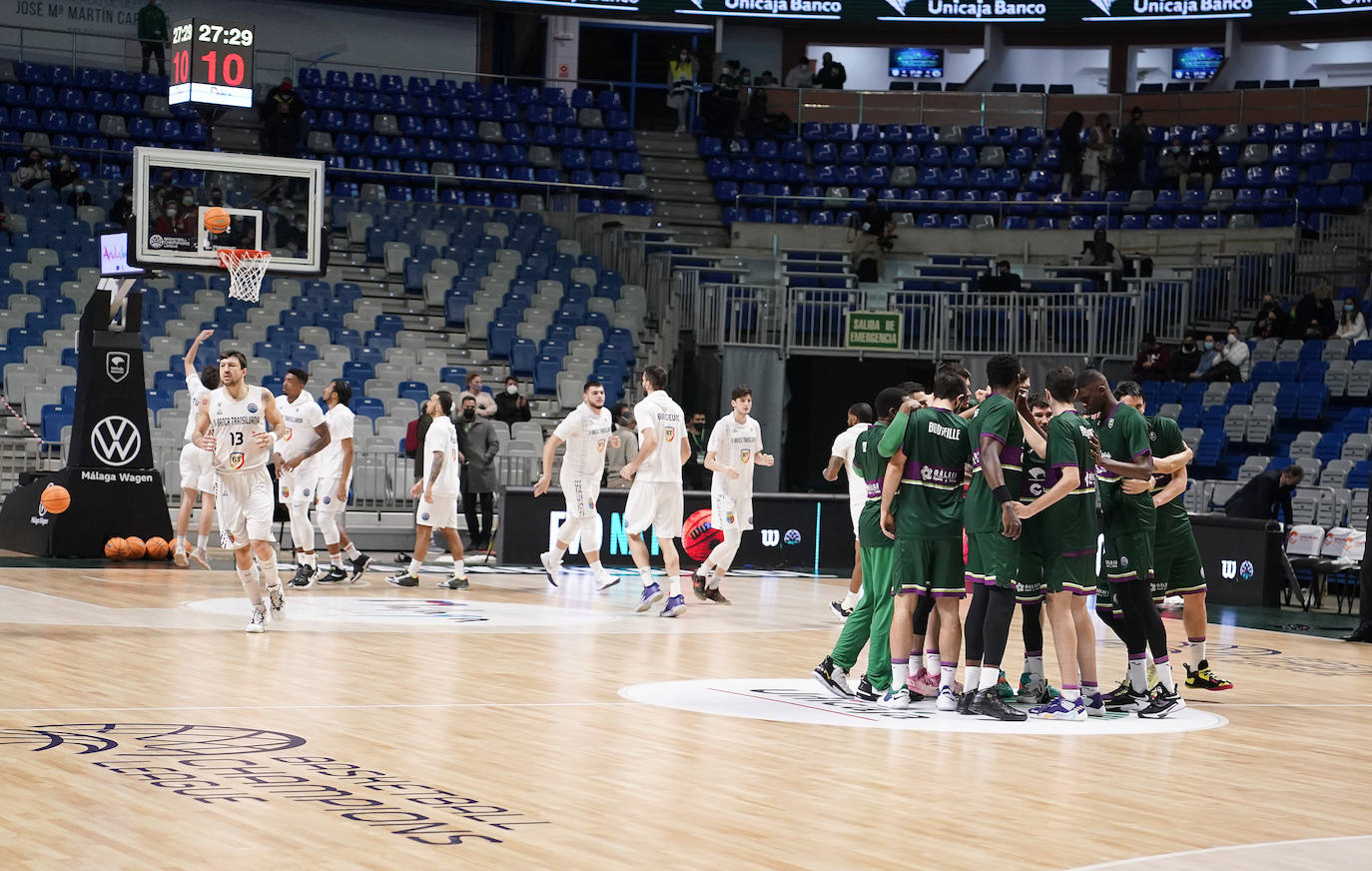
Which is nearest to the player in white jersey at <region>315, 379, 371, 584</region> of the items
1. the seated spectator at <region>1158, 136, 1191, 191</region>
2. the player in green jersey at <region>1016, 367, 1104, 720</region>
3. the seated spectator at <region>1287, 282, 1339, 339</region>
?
the player in green jersey at <region>1016, 367, 1104, 720</region>

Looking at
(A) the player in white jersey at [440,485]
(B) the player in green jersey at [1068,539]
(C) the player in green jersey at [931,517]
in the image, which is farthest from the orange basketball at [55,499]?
(B) the player in green jersey at [1068,539]

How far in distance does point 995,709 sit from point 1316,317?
59.0 ft

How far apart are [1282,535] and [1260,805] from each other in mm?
12017

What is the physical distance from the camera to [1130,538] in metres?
10.6

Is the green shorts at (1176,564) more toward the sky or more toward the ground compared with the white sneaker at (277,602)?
more toward the sky

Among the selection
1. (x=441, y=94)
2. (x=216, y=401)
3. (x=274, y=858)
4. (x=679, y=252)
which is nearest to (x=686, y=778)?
(x=274, y=858)

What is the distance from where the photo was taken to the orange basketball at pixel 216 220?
59.6ft

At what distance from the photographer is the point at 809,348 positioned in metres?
27.0

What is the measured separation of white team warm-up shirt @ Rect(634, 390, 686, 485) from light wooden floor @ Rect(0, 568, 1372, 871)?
265 centimetres

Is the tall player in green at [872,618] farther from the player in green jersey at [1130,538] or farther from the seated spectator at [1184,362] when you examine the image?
the seated spectator at [1184,362]

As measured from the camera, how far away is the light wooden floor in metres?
6.49

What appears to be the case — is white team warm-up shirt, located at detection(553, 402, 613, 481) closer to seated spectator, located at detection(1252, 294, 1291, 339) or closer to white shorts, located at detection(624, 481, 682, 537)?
white shorts, located at detection(624, 481, 682, 537)

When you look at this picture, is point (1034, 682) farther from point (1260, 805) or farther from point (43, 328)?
point (43, 328)

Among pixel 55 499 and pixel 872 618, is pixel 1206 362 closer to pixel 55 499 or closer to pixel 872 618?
pixel 55 499
